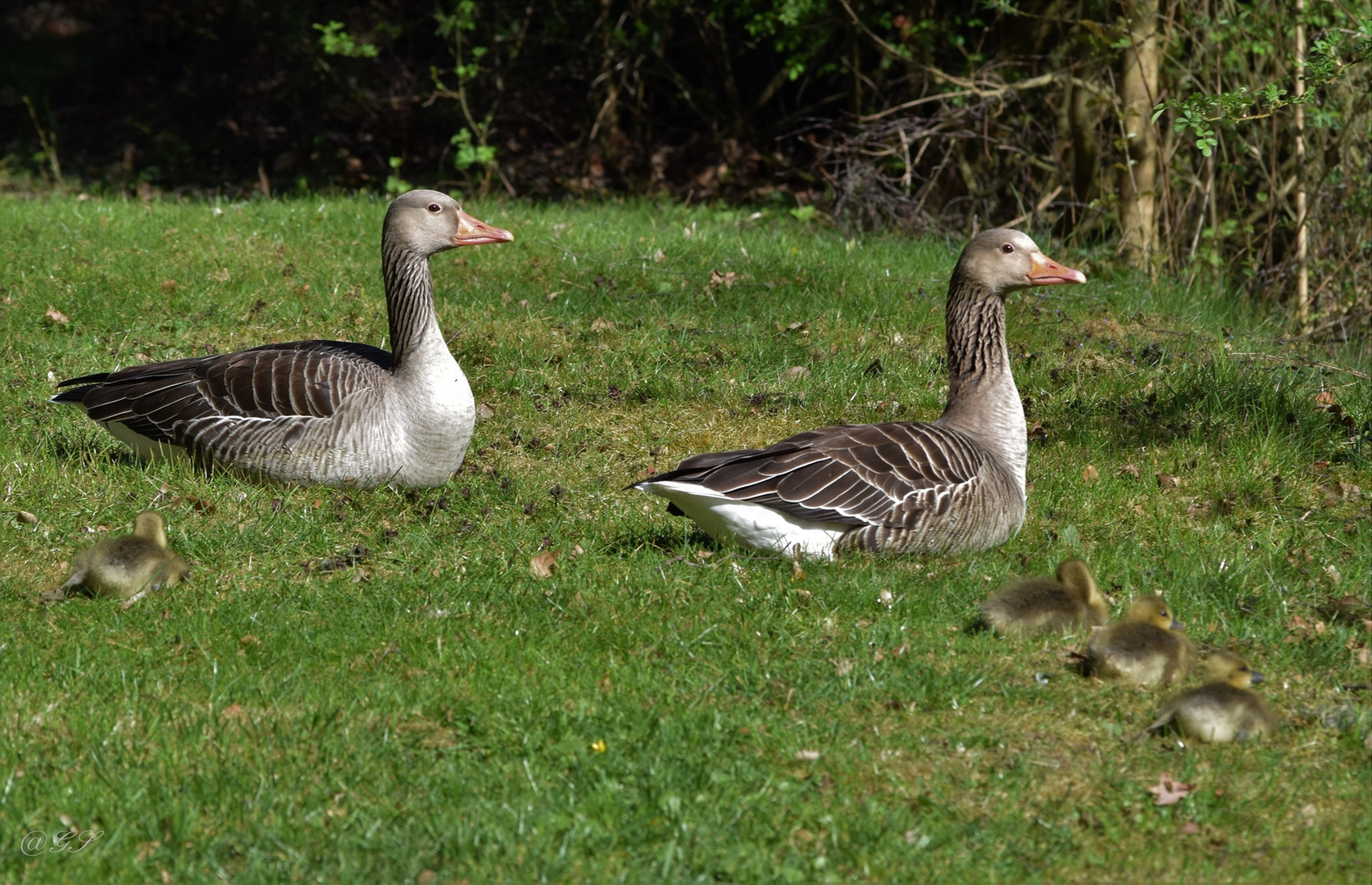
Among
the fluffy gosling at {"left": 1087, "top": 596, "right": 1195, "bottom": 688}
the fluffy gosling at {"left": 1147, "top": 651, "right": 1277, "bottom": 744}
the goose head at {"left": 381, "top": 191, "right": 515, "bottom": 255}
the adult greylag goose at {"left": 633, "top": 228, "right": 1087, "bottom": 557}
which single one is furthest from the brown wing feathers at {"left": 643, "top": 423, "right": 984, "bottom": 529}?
the goose head at {"left": 381, "top": 191, "right": 515, "bottom": 255}

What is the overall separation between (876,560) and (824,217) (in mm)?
7279

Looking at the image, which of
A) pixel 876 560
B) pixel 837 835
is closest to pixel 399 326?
pixel 876 560

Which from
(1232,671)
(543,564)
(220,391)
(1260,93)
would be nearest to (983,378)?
(1260,93)

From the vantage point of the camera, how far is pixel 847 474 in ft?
19.1

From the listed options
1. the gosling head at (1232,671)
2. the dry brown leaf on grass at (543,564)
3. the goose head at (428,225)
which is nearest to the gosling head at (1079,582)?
the gosling head at (1232,671)

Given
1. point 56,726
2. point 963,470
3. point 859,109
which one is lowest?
point 56,726

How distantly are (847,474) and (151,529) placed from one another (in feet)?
10.3

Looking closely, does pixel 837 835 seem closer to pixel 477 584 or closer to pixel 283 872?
pixel 283 872

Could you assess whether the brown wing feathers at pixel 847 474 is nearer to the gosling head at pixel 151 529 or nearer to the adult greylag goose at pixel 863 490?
the adult greylag goose at pixel 863 490

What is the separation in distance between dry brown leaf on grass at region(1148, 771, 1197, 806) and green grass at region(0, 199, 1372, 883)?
40mm

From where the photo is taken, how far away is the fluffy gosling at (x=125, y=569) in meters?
5.46

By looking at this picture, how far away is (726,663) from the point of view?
16.5 ft

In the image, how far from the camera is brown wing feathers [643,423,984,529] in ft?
18.7

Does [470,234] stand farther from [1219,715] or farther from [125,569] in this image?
[1219,715]
